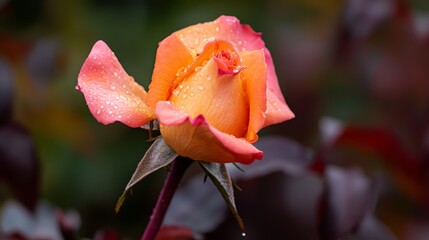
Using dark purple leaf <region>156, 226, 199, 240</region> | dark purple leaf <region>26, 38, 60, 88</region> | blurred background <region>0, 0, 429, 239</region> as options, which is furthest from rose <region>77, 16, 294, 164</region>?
dark purple leaf <region>26, 38, 60, 88</region>

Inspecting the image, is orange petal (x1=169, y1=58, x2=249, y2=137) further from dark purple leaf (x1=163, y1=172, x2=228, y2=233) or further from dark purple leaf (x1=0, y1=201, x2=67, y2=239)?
dark purple leaf (x1=0, y1=201, x2=67, y2=239)

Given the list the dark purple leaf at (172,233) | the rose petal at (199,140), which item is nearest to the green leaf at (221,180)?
the rose petal at (199,140)

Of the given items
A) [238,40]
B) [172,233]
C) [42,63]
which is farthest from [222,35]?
[42,63]

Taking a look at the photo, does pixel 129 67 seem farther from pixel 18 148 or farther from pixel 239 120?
pixel 239 120

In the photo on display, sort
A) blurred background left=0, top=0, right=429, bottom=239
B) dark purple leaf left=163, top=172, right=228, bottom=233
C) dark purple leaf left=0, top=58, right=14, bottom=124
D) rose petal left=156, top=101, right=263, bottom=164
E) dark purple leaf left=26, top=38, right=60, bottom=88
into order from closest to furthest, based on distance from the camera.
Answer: rose petal left=156, top=101, right=263, bottom=164, dark purple leaf left=163, top=172, right=228, bottom=233, dark purple leaf left=0, top=58, right=14, bottom=124, blurred background left=0, top=0, right=429, bottom=239, dark purple leaf left=26, top=38, right=60, bottom=88

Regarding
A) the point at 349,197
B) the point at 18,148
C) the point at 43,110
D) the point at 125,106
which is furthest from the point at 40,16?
the point at 125,106

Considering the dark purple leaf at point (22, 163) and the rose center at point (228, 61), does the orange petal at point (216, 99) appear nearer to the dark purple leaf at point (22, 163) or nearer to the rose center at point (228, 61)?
the rose center at point (228, 61)
